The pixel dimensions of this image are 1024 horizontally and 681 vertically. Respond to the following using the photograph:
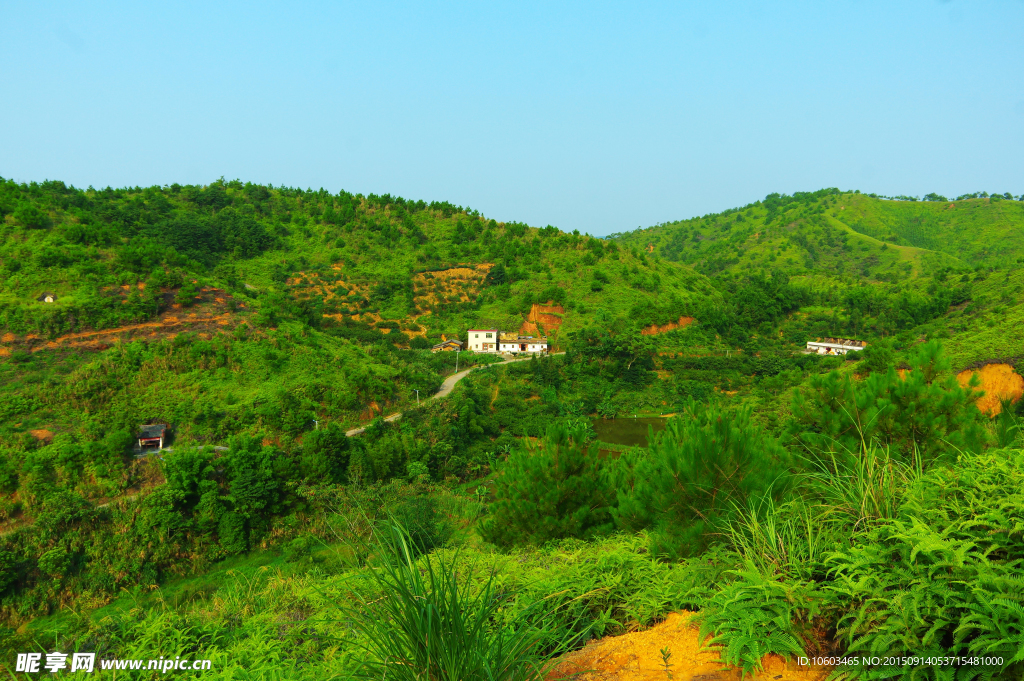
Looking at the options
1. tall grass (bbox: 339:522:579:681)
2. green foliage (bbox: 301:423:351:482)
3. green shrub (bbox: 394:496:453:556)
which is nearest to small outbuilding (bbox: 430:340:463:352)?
green foliage (bbox: 301:423:351:482)

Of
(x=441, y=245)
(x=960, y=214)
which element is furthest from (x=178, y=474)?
(x=960, y=214)

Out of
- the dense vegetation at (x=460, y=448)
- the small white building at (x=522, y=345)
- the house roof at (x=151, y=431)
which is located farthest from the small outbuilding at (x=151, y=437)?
the small white building at (x=522, y=345)

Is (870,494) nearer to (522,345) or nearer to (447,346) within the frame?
(522,345)

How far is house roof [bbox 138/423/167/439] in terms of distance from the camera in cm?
1870

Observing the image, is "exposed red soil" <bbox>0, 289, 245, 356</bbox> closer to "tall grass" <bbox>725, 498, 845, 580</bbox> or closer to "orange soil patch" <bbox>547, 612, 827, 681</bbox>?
"orange soil patch" <bbox>547, 612, 827, 681</bbox>

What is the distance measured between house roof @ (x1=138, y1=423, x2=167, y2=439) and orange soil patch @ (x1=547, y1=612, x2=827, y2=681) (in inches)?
799

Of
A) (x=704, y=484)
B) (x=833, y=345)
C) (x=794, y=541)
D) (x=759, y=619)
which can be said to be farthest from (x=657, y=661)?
(x=833, y=345)

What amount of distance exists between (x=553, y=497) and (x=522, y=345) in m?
30.5

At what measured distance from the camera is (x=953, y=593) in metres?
2.03

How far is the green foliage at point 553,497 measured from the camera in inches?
259

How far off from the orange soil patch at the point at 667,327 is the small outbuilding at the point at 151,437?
97.6ft

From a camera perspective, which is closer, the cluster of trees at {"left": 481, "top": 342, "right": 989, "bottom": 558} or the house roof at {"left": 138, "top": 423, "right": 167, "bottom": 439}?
the cluster of trees at {"left": 481, "top": 342, "right": 989, "bottom": 558}

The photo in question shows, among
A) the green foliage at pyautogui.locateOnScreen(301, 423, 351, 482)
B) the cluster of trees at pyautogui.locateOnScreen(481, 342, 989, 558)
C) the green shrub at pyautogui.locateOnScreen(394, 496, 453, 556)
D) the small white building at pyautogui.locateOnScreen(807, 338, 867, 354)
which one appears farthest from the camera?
the small white building at pyautogui.locateOnScreen(807, 338, 867, 354)

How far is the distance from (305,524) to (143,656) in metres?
15.1
